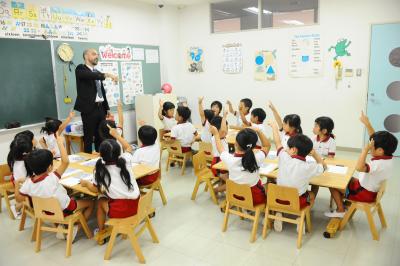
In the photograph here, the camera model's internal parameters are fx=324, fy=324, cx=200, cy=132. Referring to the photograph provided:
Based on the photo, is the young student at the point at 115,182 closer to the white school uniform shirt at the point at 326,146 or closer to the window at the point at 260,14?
the white school uniform shirt at the point at 326,146

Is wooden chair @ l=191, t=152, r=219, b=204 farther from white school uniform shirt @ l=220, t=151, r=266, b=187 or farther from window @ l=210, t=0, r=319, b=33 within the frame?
window @ l=210, t=0, r=319, b=33

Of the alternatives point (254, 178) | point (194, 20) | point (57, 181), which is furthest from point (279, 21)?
point (57, 181)

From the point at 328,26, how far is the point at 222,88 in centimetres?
241

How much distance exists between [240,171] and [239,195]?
0.22 meters

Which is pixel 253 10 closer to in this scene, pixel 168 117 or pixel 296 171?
pixel 168 117

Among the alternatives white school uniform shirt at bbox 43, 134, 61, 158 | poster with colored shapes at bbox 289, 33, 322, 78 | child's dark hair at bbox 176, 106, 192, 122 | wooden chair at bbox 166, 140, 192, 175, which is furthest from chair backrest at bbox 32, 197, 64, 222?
poster with colored shapes at bbox 289, 33, 322, 78

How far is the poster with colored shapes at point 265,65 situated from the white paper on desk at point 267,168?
140 inches

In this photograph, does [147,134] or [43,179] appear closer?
[43,179]

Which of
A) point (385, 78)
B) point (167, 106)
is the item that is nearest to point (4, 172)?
point (167, 106)

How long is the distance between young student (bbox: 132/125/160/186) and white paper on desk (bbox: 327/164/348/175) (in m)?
1.70

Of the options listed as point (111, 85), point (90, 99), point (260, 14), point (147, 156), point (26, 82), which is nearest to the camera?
point (147, 156)

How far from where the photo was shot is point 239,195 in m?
2.90


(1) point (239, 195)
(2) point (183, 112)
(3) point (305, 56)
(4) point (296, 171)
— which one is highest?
(3) point (305, 56)

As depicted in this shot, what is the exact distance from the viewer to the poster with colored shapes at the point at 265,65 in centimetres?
634
